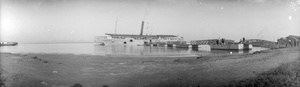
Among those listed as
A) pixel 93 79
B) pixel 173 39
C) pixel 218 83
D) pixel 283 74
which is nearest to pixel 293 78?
pixel 283 74

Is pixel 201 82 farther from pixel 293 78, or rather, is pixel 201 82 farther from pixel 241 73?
pixel 293 78

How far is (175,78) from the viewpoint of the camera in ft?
20.8

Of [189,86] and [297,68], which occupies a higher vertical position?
[297,68]

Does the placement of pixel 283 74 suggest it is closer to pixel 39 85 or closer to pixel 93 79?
pixel 93 79

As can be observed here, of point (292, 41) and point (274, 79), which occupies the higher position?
point (292, 41)

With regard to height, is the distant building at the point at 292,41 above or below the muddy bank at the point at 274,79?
above

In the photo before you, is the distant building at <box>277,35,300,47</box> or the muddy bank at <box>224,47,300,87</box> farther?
the distant building at <box>277,35,300,47</box>

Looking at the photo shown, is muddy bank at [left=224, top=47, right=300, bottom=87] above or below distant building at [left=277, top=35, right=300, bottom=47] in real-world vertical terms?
below

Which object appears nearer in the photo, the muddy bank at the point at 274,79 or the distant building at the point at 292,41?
the muddy bank at the point at 274,79

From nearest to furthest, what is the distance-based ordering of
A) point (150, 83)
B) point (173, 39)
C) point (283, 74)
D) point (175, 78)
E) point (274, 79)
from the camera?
1. point (274, 79)
2. point (283, 74)
3. point (150, 83)
4. point (175, 78)
5. point (173, 39)

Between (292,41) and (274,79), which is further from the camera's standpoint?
(292,41)

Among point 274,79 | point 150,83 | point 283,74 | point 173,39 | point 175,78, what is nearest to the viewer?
point 274,79

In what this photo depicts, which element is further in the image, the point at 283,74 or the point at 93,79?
the point at 93,79

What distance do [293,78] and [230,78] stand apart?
1.35 m
